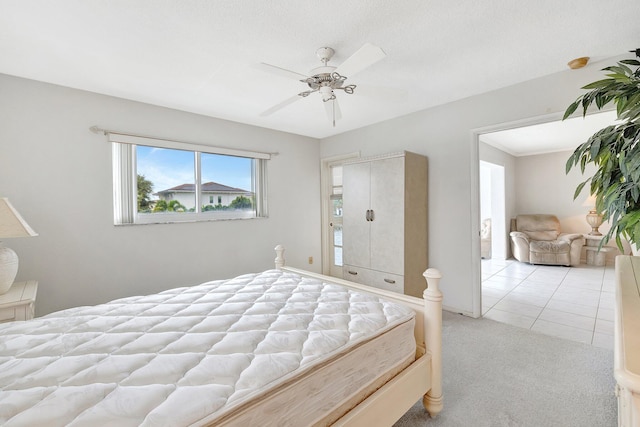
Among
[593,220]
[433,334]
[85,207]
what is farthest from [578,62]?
[593,220]

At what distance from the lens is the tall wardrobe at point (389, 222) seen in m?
3.05

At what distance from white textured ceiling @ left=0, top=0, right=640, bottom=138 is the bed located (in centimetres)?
160

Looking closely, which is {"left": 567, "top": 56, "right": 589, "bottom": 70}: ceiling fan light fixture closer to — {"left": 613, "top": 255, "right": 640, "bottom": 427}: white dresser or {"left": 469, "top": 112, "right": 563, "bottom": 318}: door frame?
{"left": 469, "top": 112, "right": 563, "bottom": 318}: door frame

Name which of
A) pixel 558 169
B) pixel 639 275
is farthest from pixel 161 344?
pixel 558 169

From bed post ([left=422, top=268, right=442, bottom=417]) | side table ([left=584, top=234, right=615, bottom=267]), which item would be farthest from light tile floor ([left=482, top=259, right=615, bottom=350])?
bed post ([left=422, top=268, right=442, bottom=417])

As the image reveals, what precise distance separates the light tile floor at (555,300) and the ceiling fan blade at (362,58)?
9.26 ft

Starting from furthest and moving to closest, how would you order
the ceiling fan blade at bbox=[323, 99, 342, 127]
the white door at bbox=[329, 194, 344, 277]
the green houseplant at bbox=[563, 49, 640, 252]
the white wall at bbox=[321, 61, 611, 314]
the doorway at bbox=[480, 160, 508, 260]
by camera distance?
the doorway at bbox=[480, 160, 508, 260]
the white door at bbox=[329, 194, 344, 277]
the white wall at bbox=[321, 61, 611, 314]
the ceiling fan blade at bbox=[323, 99, 342, 127]
the green houseplant at bbox=[563, 49, 640, 252]

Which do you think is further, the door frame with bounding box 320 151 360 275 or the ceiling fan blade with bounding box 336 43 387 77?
the door frame with bounding box 320 151 360 275

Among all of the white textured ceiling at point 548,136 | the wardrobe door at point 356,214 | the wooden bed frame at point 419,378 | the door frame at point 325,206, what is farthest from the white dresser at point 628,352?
the door frame at point 325,206

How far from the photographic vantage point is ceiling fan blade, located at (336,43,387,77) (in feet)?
4.95

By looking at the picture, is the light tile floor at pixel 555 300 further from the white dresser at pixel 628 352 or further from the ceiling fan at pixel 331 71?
the ceiling fan at pixel 331 71

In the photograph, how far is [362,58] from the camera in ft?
5.24

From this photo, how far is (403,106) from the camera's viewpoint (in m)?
3.19

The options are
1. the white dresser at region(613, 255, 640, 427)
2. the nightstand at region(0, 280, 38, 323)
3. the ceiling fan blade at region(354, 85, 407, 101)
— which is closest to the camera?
the white dresser at region(613, 255, 640, 427)
